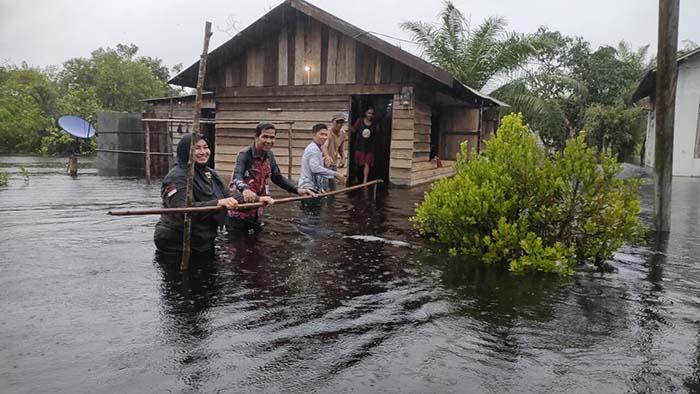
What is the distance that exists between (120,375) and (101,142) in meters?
15.8

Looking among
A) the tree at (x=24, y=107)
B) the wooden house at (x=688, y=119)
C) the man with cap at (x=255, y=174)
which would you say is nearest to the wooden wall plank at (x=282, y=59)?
the man with cap at (x=255, y=174)

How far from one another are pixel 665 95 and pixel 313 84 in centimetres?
843

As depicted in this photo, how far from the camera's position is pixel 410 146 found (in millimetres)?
13211

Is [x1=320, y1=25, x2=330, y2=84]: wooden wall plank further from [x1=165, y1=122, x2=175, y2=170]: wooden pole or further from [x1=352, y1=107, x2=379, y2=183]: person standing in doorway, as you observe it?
[x1=165, y1=122, x2=175, y2=170]: wooden pole

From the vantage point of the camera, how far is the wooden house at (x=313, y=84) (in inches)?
507

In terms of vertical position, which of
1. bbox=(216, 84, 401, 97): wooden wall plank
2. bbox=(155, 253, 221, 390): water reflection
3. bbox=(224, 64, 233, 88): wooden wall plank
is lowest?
bbox=(155, 253, 221, 390): water reflection

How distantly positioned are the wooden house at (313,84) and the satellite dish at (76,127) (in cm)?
→ 413

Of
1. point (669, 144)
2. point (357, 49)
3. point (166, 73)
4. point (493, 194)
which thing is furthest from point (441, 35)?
point (166, 73)

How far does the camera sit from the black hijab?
18.1 ft

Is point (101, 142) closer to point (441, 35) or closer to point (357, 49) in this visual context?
point (357, 49)

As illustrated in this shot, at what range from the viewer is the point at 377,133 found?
54.4ft

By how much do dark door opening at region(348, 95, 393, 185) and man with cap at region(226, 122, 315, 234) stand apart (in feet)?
22.4

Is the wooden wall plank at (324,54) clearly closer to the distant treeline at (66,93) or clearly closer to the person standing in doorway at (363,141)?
the person standing in doorway at (363,141)

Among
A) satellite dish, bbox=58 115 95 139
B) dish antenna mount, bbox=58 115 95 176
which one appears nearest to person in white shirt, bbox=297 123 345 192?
dish antenna mount, bbox=58 115 95 176
